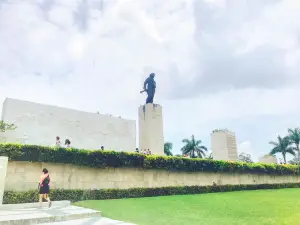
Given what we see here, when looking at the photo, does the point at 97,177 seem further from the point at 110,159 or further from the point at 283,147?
the point at 283,147

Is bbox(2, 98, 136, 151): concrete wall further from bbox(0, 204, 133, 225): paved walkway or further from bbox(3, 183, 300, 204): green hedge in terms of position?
bbox(0, 204, 133, 225): paved walkway

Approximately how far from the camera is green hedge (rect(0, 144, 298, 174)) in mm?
11234

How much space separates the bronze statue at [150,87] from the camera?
738 inches

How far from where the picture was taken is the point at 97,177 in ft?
42.3

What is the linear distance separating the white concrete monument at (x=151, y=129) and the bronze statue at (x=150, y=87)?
2.92ft

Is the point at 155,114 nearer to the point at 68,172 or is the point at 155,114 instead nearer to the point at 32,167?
the point at 68,172

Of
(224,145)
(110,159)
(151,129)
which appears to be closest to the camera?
(110,159)

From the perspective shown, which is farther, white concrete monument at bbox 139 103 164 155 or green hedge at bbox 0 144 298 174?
white concrete monument at bbox 139 103 164 155

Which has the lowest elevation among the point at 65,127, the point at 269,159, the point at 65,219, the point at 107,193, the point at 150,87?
the point at 65,219

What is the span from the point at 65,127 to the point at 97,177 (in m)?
7.86

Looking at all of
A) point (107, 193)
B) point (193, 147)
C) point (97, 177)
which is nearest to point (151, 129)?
point (97, 177)

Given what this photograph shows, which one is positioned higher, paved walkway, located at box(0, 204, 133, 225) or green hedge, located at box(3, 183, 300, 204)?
green hedge, located at box(3, 183, 300, 204)

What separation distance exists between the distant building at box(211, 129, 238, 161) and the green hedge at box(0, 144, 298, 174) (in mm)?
4535

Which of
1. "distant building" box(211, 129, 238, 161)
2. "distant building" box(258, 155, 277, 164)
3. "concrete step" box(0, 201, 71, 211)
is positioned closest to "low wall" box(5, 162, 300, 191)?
"concrete step" box(0, 201, 71, 211)
